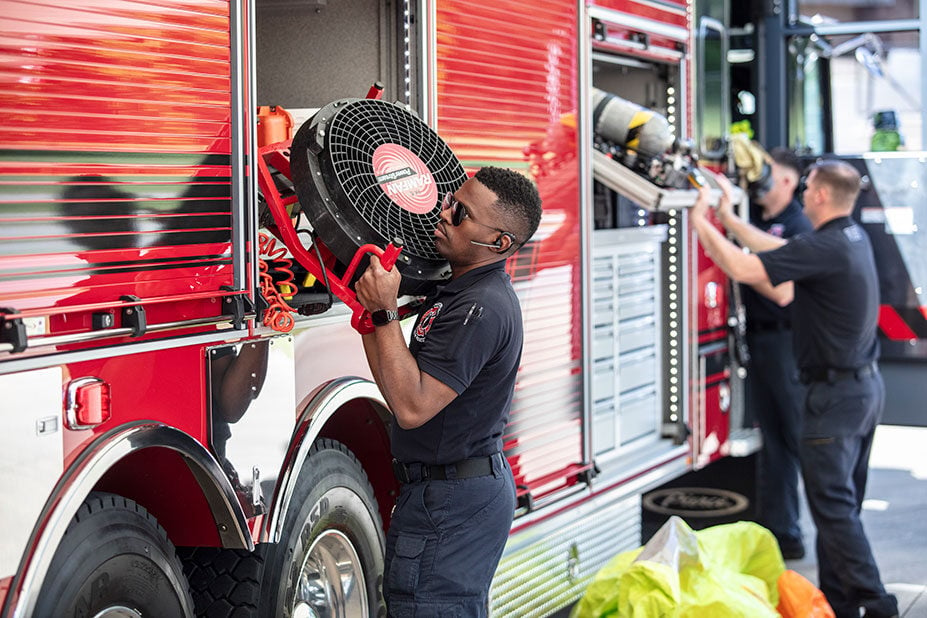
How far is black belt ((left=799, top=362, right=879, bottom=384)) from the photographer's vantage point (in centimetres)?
568

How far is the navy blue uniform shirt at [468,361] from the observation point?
3.07 metres

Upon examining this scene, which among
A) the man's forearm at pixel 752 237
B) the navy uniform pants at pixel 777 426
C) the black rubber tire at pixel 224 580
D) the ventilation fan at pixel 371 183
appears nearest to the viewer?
the ventilation fan at pixel 371 183

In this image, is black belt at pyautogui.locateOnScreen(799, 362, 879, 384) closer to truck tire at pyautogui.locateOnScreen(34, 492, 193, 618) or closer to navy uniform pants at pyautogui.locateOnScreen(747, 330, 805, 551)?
navy uniform pants at pyautogui.locateOnScreen(747, 330, 805, 551)

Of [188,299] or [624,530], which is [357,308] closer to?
[188,299]

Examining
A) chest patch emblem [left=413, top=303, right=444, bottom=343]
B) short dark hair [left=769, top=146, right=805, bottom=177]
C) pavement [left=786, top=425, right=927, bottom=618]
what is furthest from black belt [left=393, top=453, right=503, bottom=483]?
short dark hair [left=769, top=146, right=805, bottom=177]

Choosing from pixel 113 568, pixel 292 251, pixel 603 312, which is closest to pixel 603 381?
pixel 603 312

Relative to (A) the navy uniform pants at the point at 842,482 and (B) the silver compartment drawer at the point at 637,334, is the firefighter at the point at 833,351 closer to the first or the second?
(A) the navy uniform pants at the point at 842,482

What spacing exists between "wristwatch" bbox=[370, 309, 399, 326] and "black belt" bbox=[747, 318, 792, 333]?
4435 millimetres

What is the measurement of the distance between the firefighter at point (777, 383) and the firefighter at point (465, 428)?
3.92m

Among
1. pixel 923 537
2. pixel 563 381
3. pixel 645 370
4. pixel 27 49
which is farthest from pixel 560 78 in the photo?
pixel 923 537

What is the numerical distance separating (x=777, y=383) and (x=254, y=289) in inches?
172

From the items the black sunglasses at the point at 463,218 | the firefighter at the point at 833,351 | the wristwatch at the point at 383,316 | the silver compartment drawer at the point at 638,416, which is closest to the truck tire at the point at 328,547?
the wristwatch at the point at 383,316

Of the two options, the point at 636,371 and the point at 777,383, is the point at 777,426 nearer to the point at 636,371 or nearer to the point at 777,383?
the point at 777,383

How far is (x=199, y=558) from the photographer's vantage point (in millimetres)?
3525
